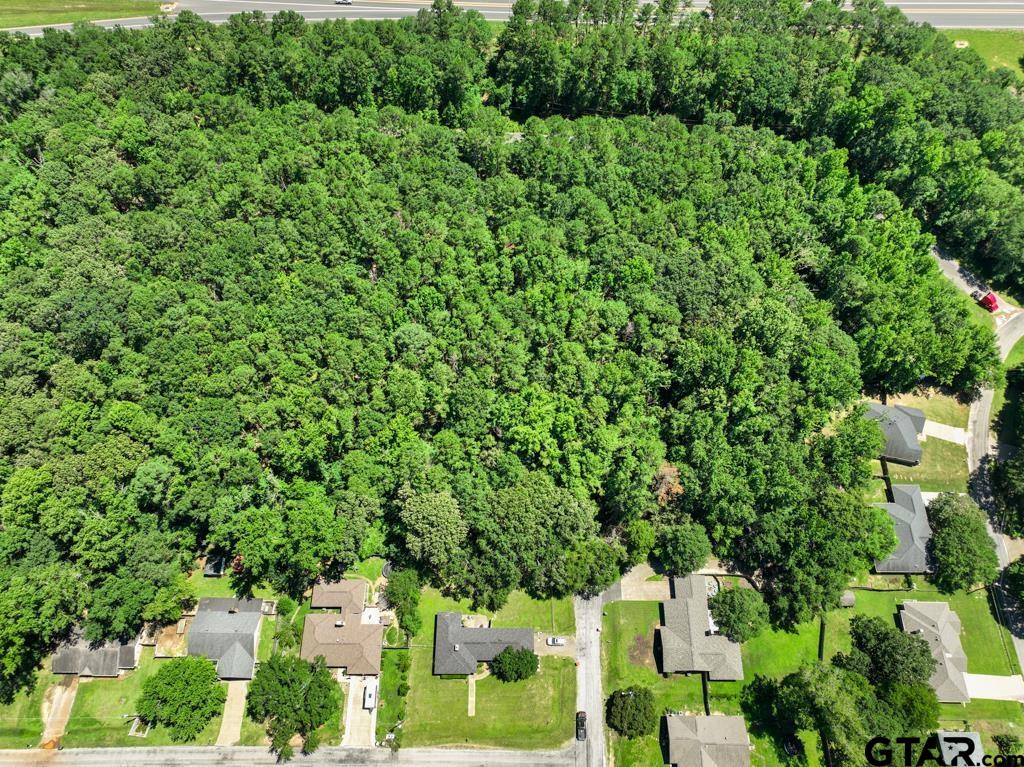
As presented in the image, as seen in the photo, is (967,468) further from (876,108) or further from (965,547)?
(876,108)

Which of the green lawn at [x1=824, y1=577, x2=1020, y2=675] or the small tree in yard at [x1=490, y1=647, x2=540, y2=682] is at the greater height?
the green lawn at [x1=824, y1=577, x2=1020, y2=675]

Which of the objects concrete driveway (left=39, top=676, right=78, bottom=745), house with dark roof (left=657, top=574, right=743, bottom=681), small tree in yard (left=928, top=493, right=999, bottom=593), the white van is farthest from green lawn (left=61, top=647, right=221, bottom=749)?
small tree in yard (left=928, top=493, right=999, bottom=593)

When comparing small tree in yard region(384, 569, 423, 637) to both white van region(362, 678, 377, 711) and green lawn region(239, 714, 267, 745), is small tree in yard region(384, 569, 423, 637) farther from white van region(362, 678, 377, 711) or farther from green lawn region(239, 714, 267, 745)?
green lawn region(239, 714, 267, 745)

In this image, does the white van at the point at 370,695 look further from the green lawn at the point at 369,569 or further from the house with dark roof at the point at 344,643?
the green lawn at the point at 369,569

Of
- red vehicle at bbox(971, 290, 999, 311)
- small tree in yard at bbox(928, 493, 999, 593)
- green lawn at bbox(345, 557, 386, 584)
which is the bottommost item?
green lawn at bbox(345, 557, 386, 584)

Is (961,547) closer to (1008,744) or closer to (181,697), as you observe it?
(1008,744)

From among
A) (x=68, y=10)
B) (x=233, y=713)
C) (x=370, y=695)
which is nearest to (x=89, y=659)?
(x=233, y=713)
